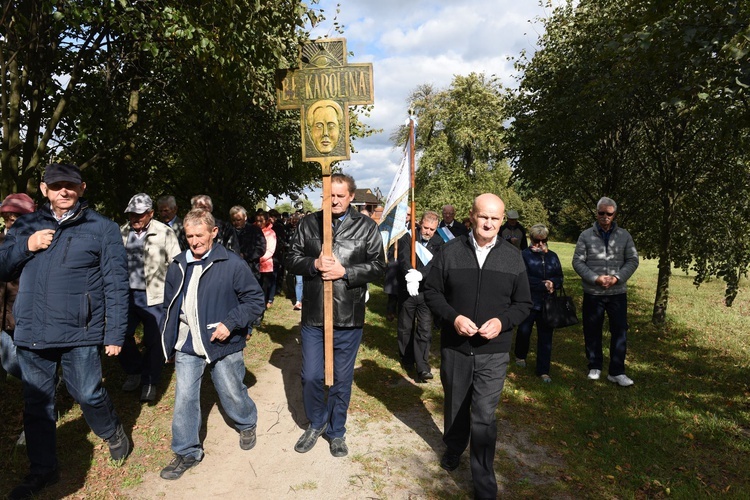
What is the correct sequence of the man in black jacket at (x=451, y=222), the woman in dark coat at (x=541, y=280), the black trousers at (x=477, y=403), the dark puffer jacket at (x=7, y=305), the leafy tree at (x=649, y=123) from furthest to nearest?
the man in black jacket at (x=451, y=222)
the woman in dark coat at (x=541, y=280)
the leafy tree at (x=649, y=123)
the dark puffer jacket at (x=7, y=305)
the black trousers at (x=477, y=403)

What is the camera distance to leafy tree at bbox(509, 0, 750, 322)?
473 centimetres

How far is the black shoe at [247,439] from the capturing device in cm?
410

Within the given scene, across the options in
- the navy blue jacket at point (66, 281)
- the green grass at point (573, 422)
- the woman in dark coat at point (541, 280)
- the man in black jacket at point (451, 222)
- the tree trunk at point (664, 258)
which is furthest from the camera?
the man in black jacket at point (451, 222)

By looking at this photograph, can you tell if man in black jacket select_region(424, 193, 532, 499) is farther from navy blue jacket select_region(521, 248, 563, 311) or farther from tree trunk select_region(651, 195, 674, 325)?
tree trunk select_region(651, 195, 674, 325)

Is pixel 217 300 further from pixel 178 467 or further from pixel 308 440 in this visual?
pixel 308 440

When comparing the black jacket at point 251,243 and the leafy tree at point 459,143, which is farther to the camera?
the leafy tree at point 459,143

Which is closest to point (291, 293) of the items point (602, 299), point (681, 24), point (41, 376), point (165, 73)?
point (165, 73)

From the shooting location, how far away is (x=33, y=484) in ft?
10.9

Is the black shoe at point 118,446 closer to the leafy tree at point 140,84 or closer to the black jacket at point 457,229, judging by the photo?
the leafy tree at point 140,84

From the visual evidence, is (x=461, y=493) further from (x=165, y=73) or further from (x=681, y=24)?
(x=165, y=73)

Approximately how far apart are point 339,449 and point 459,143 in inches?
1373

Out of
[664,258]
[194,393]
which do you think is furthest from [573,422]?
[664,258]

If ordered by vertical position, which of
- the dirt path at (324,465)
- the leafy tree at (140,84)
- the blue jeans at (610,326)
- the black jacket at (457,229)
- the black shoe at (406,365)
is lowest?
the black shoe at (406,365)

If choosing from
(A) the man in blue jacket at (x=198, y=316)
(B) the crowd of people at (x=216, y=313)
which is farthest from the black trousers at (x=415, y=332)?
(A) the man in blue jacket at (x=198, y=316)
